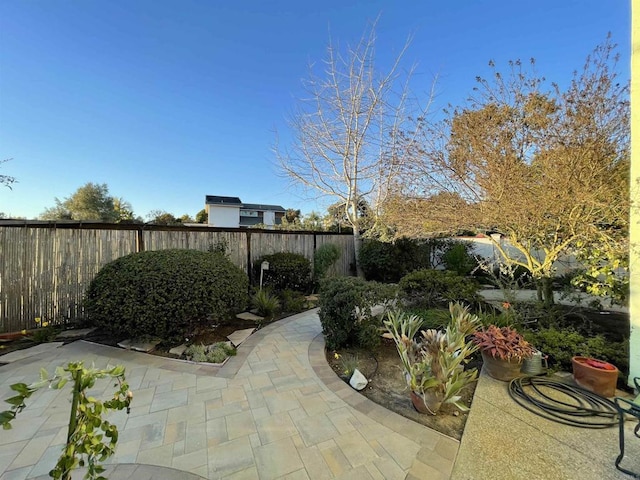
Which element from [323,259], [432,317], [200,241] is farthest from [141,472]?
[323,259]

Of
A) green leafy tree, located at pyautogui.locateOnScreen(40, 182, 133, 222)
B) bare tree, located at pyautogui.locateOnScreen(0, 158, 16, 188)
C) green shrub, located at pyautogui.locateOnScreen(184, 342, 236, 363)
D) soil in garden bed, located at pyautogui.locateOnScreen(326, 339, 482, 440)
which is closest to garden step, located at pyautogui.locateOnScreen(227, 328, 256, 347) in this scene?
green shrub, located at pyautogui.locateOnScreen(184, 342, 236, 363)

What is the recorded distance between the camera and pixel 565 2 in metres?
4.24

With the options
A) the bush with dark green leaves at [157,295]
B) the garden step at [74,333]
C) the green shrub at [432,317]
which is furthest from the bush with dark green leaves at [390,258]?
the garden step at [74,333]

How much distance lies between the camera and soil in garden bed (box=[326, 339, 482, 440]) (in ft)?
7.79

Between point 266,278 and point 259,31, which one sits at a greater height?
point 259,31

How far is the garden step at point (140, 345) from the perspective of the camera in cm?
376

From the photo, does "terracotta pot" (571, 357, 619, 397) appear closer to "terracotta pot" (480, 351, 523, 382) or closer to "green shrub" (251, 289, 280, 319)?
"terracotta pot" (480, 351, 523, 382)

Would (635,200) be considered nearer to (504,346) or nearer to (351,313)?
(504,346)

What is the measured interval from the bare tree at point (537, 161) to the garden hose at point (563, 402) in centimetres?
199

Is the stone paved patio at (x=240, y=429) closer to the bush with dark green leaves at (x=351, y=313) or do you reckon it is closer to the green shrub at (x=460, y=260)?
the bush with dark green leaves at (x=351, y=313)

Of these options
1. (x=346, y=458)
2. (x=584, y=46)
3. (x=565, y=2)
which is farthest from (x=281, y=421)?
(x=565, y=2)

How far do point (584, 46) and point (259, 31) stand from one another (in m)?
6.24

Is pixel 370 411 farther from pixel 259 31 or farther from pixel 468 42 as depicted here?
pixel 259 31

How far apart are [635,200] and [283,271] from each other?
6.09m
